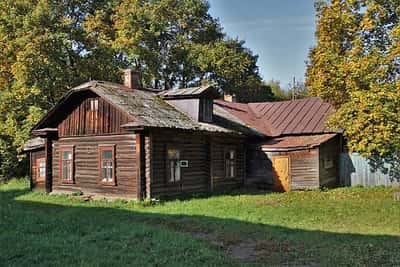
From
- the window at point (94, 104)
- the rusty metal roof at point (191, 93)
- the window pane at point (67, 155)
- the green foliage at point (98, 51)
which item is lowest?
the window pane at point (67, 155)

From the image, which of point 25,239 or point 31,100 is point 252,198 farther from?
point 31,100

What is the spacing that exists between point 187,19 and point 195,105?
76.2 feet

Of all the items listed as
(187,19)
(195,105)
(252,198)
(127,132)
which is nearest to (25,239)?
(127,132)

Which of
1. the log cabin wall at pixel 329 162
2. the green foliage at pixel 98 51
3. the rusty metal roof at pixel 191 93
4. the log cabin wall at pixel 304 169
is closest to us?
the rusty metal roof at pixel 191 93

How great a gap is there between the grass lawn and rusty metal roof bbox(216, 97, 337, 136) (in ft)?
21.5

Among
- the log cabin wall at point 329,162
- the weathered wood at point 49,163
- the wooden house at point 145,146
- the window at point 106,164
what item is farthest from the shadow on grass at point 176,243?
the log cabin wall at point 329,162

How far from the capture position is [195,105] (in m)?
22.9

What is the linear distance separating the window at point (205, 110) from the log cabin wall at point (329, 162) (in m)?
5.98

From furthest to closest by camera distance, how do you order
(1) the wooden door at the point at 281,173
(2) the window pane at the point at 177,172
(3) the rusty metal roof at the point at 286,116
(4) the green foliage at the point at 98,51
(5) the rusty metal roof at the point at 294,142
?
(4) the green foliage at the point at 98,51 < (3) the rusty metal roof at the point at 286,116 < (1) the wooden door at the point at 281,173 < (5) the rusty metal roof at the point at 294,142 < (2) the window pane at the point at 177,172

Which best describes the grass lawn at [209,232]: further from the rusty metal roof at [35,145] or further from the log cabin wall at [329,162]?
the rusty metal roof at [35,145]

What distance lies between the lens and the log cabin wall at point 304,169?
79.0ft

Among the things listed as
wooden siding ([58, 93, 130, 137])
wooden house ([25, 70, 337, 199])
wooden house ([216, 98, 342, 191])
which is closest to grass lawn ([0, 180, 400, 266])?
wooden house ([25, 70, 337, 199])

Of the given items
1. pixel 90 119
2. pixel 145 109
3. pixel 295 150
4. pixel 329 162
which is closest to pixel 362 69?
pixel 295 150

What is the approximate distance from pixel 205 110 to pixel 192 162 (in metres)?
2.97
